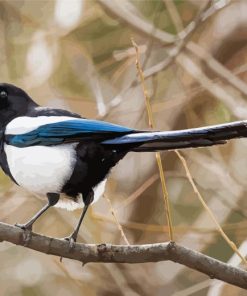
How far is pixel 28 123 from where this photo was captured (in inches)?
65.6

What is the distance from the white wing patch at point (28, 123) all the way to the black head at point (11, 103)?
26 mm

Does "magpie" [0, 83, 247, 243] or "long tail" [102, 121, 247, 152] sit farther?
"magpie" [0, 83, 247, 243]

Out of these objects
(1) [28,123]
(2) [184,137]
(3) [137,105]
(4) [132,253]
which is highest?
(3) [137,105]

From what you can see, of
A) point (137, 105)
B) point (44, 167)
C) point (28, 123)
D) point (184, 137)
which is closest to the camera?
point (184, 137)

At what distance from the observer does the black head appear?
5.65 feet

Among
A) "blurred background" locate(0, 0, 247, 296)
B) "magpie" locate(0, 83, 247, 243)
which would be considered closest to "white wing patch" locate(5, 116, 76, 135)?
"magpie" locate(0, 83, 247, 243)

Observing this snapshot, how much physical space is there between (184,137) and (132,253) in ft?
0.73

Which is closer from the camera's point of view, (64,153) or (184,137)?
(184,137)

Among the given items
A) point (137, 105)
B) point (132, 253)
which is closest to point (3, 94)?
point (132, 253)

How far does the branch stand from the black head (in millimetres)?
400


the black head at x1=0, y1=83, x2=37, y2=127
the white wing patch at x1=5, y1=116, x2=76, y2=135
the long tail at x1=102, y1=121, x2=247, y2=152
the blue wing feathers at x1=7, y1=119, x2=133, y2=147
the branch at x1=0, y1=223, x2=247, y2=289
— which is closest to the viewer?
the long tail at x1=102, y1=121, x2=247, y2=152

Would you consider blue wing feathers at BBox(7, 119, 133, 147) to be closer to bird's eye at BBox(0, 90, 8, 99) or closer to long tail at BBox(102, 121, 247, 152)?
long tail at BBox(102, 121, 247, 152)

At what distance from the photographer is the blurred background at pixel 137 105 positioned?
7.60 ft

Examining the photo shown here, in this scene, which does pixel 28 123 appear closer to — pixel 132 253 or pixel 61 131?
pixel 61 131
